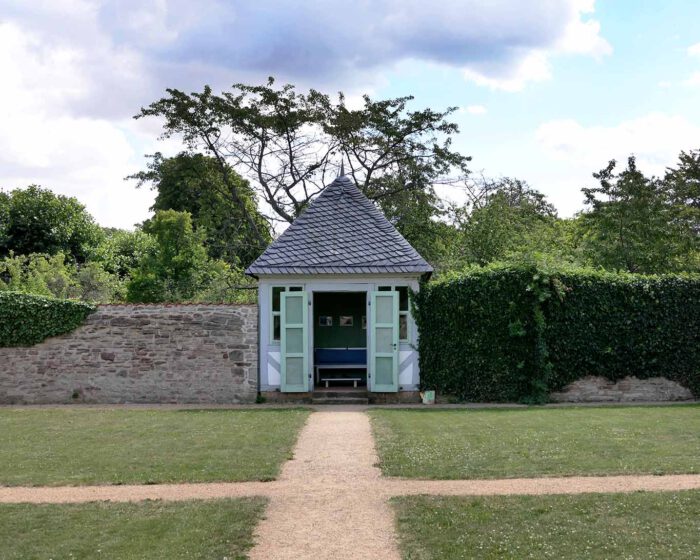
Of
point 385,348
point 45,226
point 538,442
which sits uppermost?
point 45,226

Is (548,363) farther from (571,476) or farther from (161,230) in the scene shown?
(161,230)

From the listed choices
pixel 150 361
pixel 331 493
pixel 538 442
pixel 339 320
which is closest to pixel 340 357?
A: pixel 339 320

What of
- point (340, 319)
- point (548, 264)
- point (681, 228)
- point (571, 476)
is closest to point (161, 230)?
point (340, 319)

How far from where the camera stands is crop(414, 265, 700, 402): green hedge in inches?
575

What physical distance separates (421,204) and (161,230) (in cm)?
817

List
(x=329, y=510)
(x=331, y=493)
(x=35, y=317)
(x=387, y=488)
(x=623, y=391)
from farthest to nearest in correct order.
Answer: (x=35, y=317) < (x=623, y=391) < (x=387, y=488) < (x=331, y=493) < (x=329, y=510)

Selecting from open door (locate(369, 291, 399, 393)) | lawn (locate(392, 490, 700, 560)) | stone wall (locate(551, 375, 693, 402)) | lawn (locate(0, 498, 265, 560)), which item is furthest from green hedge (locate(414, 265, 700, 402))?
lawn (locate(0, 498, 265, 560))

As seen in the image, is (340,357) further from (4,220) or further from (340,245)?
(4,220)

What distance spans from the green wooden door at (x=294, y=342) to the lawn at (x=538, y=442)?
2675 mm

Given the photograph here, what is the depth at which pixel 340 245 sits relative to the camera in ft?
50.6

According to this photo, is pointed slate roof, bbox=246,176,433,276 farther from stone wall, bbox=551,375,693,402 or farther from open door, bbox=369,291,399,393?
stone wall, bbox=551,375,693,402

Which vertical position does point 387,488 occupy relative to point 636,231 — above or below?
below

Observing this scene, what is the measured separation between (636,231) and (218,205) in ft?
44.0

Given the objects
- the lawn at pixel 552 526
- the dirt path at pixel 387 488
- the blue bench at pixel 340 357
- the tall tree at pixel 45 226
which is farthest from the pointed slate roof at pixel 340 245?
the tall tree at pixel 45 226
